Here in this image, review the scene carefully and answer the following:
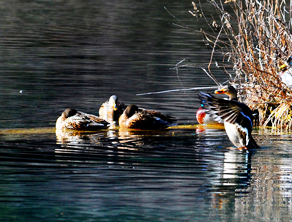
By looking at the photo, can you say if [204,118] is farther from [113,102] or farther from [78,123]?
[78,123]

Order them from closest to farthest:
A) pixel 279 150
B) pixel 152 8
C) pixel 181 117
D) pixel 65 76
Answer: pixel 279 150 < pixel 181 117 < pixel 65 76 < pixel 152 8

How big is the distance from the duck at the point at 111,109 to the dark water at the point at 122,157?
18 centimetres

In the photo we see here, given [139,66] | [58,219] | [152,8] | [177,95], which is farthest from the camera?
[152,8]

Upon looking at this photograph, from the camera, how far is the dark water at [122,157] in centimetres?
632

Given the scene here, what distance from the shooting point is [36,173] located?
7523 millimetres

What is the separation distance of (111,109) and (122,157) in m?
4.22

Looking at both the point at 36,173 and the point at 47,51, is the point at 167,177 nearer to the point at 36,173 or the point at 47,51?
the point at 36,173

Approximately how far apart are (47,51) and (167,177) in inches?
569

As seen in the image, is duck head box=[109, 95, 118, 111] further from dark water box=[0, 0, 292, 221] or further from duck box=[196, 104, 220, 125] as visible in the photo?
duck box=[196, 104, 220, 125]

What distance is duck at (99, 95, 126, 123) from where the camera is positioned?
1265 centimetres

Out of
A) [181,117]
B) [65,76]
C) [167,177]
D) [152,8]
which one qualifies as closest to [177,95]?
[181,117]

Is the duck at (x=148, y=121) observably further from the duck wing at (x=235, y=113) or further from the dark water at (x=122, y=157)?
the duck wing at (x=235, y=113)

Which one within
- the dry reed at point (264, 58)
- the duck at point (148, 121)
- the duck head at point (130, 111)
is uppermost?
the dry reed at point (264, 58)

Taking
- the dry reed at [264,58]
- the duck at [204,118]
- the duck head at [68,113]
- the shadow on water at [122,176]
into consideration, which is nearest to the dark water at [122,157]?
the shadow on water at [122,176]
